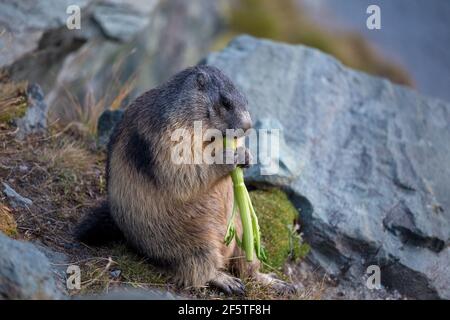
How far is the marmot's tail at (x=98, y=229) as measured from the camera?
23.6ft

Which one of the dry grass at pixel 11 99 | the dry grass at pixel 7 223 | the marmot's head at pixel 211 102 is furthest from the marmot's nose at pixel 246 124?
the dry grass at pixel 11 99

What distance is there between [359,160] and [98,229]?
11.9ft

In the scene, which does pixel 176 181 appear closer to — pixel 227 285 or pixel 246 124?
pixel 246 124

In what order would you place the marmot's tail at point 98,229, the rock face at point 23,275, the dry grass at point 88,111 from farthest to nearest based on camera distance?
1. the dry grass at point 88,111
2. the marmot's tail at point 98,229
3. the rock face at point 23,275

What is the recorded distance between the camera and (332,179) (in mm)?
8875

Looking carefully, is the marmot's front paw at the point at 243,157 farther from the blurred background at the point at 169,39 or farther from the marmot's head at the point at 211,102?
the blurred background at the point at 169,39

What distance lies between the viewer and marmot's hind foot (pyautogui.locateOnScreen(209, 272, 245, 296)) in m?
6.97

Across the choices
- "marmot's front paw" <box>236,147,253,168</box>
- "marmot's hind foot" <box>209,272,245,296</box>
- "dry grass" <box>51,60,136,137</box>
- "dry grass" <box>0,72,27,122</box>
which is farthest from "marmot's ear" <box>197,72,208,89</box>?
"dry grass" <box>51,60,136,137</box>

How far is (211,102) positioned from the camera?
268 inches

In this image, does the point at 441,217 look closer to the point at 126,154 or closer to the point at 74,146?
the point at 126,154

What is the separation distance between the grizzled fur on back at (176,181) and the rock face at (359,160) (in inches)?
71.4

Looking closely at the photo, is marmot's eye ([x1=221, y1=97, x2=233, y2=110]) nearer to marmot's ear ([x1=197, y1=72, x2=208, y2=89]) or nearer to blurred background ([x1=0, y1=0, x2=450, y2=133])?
marmot's ear ([x1=197, y1=72, x2=208, y2=89])

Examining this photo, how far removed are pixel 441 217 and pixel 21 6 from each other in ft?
20.6

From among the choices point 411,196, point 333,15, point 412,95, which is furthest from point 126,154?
point 333,15
